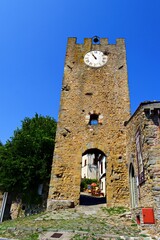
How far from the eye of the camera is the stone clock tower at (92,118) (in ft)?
31.0

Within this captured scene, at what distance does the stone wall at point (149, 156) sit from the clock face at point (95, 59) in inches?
229

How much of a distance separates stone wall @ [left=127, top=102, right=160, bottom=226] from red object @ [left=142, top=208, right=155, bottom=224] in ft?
0.42

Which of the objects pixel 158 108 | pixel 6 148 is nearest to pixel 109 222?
pixel 158 108

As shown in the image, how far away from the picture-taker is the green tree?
42.1 ft

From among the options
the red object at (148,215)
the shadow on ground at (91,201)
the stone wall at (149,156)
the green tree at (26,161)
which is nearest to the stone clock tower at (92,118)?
the shadow on ground at (91,201)

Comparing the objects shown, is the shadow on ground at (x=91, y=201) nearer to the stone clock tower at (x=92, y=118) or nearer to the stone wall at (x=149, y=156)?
the stone clock tower at (x=92, y=118)

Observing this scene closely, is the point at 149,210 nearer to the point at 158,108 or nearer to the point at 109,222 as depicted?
the point at 109,222

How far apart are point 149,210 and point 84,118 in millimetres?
6156

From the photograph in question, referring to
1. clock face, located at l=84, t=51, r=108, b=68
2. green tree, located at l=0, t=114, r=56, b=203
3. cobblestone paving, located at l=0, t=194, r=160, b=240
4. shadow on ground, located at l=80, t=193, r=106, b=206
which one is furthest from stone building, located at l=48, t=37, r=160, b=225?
green tree, located at l=0, t=114, r=56, b=203

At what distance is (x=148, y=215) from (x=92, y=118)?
6.37m

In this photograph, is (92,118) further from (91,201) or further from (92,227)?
(92,227)

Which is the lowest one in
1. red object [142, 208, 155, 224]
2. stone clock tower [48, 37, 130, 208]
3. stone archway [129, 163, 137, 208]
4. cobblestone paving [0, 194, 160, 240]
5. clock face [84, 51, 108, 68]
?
cobblestone paving [0, 194, 160, 240]

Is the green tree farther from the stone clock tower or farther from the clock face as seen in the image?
the clock face

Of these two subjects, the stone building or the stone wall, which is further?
the stone building
